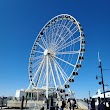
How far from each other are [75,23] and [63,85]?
39.6 feet

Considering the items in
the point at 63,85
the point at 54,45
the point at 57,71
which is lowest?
the point at 63,85

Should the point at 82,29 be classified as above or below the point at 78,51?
above

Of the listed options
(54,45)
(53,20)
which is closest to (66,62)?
(54,45)

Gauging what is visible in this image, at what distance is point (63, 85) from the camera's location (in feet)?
119

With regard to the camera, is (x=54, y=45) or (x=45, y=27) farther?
(x=45, y=27)

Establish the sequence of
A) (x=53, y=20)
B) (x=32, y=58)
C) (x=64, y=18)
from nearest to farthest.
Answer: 1. (x=64, y=18)
2. (x=53, y=20)
3. (x=32, y=58)

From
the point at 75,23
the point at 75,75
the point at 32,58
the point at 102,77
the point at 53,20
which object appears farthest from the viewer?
the point at 32,58

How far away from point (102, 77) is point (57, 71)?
12.5 m

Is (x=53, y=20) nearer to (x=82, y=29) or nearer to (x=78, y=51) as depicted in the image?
(x=82, y=29)

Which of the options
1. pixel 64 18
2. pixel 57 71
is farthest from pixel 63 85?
pixel 64 18

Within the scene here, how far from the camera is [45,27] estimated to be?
46.3 meters

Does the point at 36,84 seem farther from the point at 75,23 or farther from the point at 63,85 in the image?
the point at 75,23

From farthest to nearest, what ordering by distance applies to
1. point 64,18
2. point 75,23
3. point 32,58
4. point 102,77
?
point 32,58 → point 64,18 → point 75,23 → point 102,77

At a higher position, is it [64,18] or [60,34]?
[64,18]
